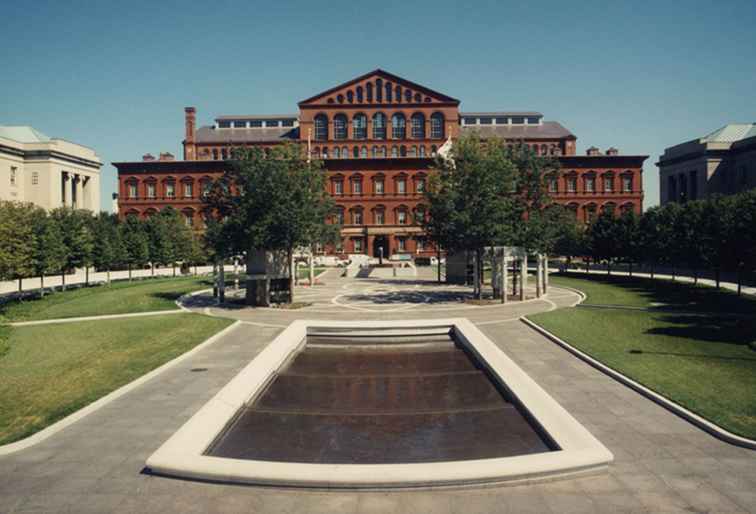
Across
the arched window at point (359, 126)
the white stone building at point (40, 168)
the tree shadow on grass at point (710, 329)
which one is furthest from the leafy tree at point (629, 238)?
the white stone building at point (40, 168)

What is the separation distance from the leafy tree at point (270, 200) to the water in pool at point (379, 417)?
11.2m

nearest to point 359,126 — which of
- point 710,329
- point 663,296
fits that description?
point 663,296

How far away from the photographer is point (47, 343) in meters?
19.3

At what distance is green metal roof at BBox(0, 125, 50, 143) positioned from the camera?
259ft

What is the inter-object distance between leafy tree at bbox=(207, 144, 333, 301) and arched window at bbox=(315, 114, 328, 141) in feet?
168

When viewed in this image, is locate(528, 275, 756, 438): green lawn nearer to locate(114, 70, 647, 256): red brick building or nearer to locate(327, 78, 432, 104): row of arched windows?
locate(114, 70, 647, 256): red brick building

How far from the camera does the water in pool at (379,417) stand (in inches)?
404

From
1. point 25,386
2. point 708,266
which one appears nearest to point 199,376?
point 25,386

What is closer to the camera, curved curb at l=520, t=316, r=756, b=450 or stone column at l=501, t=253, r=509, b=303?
curved curb at l=520, t=316, r=756, b=450

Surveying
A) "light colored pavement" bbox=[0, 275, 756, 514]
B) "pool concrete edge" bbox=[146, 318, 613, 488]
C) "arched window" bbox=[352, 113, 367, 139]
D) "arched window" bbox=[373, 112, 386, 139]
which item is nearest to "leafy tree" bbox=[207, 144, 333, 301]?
"light colored pavement" bbox=[0, 275, 756, 514]

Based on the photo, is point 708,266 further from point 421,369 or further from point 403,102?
point 403,102

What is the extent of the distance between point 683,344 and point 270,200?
19.8 meters

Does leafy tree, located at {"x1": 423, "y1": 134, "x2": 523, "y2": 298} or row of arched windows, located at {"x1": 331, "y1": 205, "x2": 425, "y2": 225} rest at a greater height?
row of arched windows, located at {"x1": 331, "y1": 205, "x2": 425, "y2": 225}

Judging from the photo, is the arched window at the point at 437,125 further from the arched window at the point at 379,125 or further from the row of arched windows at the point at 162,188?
the row of arched windows at the point at 162,188
